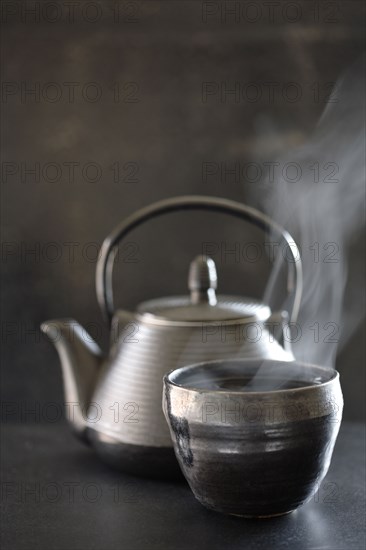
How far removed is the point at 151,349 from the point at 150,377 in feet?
0.11

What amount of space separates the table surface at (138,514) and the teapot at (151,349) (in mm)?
41

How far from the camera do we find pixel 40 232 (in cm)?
124

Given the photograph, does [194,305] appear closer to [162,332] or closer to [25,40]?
[162,332]

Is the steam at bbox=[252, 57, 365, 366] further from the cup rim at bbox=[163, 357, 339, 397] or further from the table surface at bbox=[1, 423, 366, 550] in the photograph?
the cup rim at bbox=[163, 357, 339, 397]

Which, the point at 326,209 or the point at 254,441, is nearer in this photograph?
the point at 254,441

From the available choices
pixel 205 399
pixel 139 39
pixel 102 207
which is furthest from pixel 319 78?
pixel 205 399

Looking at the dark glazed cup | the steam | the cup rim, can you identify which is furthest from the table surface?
the steam

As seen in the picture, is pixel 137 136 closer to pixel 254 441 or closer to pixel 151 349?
pixel 151 349

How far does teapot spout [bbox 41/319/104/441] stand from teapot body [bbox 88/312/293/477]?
23mm

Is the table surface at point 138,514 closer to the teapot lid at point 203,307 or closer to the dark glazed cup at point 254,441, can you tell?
the dark glazed cup at point 254,441

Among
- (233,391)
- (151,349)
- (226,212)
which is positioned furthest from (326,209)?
(233,391)

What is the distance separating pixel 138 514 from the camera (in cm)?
84

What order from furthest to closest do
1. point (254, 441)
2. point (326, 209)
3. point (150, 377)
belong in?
1. point (326, 209)
2. point (150, 377)
3. point (254, 441)

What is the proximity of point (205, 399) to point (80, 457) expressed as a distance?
0.34 metres
